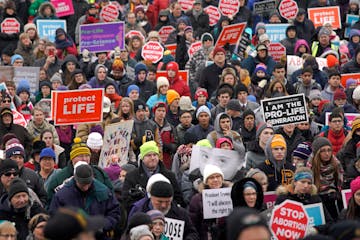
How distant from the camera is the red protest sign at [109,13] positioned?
1091 inches

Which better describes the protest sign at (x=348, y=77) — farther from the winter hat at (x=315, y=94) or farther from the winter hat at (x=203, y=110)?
the winter hat at (x=203, y=110)

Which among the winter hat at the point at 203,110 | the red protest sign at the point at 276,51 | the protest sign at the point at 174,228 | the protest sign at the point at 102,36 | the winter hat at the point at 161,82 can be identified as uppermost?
the protest sign at the point at 102,36

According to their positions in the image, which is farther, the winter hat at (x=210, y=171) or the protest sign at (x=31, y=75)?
the protest sign at (x=31, y=75)

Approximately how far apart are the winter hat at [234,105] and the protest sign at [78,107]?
1.78 meters

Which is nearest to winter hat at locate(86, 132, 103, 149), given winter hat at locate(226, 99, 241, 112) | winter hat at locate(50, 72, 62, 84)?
winter hat at locate(226, 99, 241, 112)

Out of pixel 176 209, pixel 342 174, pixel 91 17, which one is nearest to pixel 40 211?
pixel 176 209

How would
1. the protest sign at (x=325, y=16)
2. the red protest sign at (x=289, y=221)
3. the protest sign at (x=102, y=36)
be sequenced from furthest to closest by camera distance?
1. the protest sign at (x=325, y=16)
2. the protest sign at (x=102, y=36)
3. the red protest sign at (x=289, y=221)

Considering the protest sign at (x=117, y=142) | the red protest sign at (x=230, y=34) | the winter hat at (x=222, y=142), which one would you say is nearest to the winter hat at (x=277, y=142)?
the winter hat at (x=222, y=142)

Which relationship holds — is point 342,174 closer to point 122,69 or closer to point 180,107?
point 180,107

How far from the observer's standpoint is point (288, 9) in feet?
92.0

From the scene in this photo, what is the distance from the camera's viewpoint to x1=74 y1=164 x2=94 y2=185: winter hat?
13250 millimetres

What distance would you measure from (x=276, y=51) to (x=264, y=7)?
14.5 feet

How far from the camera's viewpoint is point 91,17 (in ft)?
91.6

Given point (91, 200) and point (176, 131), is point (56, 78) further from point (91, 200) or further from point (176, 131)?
point (91, 200)
